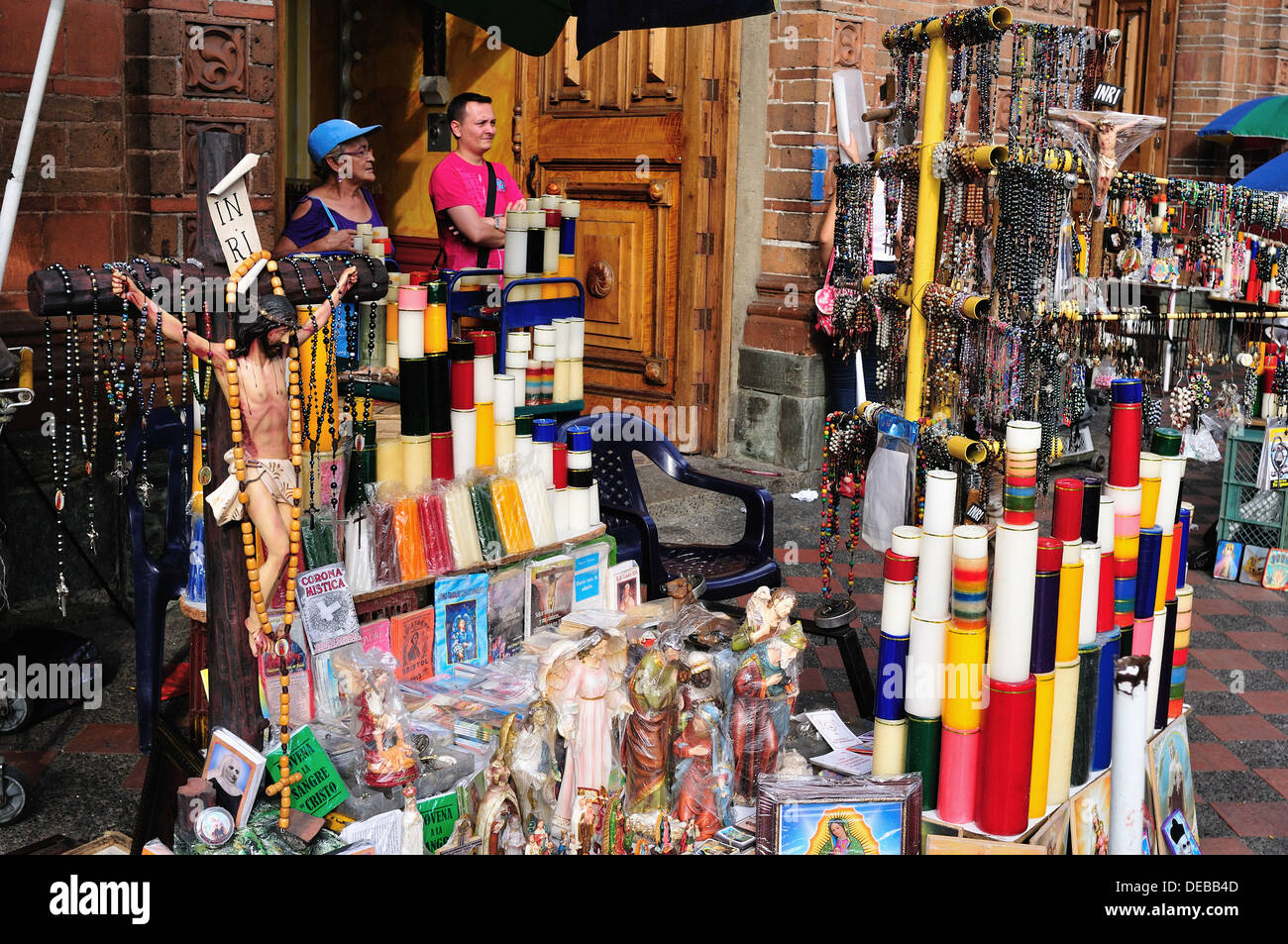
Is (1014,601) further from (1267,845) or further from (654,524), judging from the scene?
(654,524)

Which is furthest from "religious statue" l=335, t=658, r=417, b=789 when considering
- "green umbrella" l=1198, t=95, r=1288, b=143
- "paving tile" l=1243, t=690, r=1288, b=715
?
"green umbrella" l=1198, t=95, r=1288, b=143

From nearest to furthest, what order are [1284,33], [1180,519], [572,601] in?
[1180,519], [572,601], [1284,33]

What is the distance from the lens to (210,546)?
2.60m

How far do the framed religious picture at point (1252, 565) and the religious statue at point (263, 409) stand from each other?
5.15m

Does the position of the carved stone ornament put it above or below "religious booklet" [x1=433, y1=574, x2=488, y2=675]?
above

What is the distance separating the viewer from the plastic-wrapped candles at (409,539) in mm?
3346

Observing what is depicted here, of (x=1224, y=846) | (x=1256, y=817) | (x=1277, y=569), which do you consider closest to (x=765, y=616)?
(x=1224, y=846)

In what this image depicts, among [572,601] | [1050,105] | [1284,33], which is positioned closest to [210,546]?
[572,601]

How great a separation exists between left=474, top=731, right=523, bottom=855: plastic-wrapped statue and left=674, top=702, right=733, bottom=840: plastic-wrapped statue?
34 centimetres

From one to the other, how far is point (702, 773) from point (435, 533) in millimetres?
1092

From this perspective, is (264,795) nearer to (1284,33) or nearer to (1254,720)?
(1254,720)

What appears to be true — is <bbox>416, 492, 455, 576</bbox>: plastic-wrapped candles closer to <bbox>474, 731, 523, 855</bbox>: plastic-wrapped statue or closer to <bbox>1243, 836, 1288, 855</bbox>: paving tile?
<bbox>474, 731, 523, 855</bbox>: plastic-wrapped statue

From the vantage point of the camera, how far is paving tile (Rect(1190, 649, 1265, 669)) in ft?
17.0

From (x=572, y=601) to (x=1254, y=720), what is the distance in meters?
2.52
